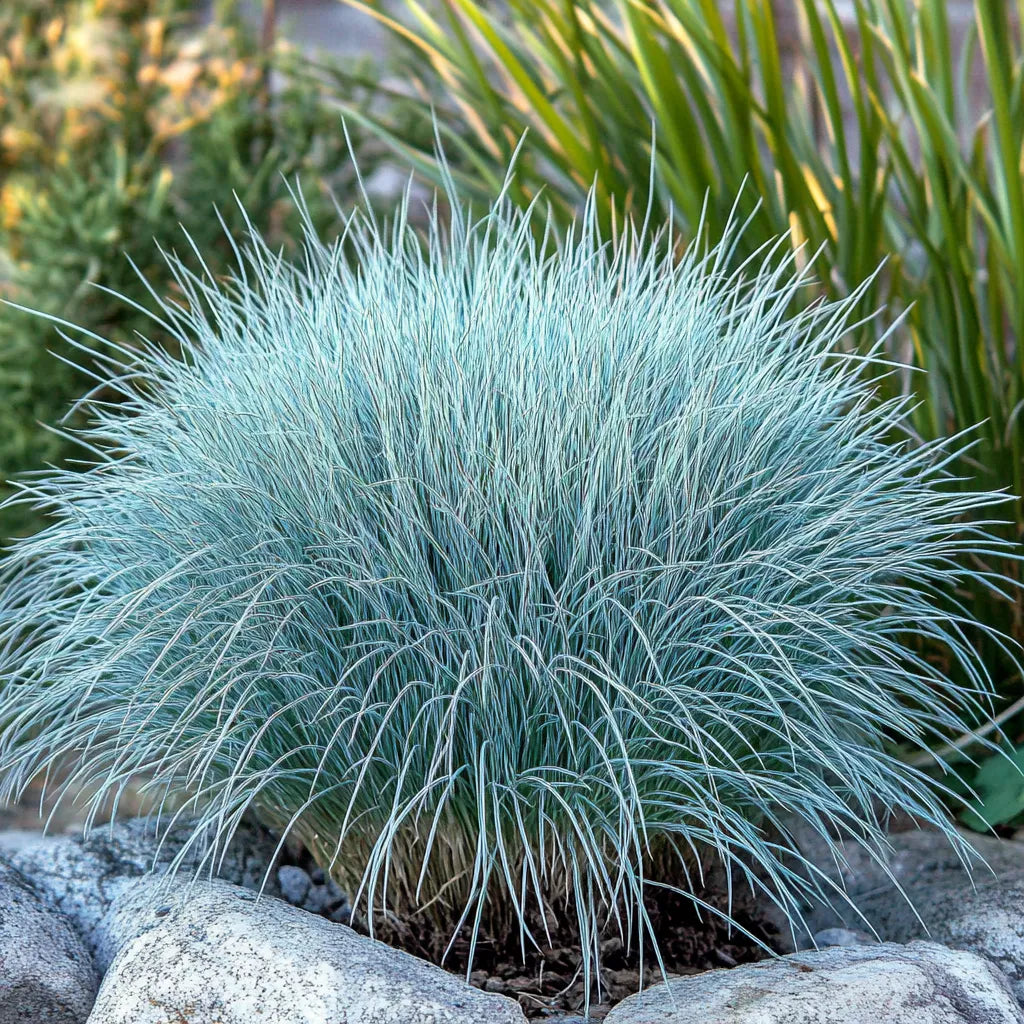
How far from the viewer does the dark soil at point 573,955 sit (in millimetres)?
1205

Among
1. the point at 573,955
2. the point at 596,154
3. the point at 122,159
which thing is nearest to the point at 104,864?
the point at 573,955

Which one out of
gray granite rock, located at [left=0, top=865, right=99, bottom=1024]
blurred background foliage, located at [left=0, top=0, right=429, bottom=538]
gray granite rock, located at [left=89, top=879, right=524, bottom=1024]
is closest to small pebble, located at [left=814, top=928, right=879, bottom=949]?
gray granite rock, located at [left=89, top=879, right=524, bottom=1024]

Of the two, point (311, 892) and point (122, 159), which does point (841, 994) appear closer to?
point (311, 892)

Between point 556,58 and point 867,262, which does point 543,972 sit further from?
point 556,58

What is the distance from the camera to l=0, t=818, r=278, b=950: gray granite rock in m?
1.36

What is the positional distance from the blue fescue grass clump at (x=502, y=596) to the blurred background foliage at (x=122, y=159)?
103cm

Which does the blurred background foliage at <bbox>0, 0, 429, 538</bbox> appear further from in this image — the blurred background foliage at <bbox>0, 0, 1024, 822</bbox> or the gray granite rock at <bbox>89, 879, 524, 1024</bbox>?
the gray granite rock at <bbox>89, 879, 524, 1024</bbox>

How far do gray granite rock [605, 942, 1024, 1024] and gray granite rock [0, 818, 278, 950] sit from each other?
1.74ft

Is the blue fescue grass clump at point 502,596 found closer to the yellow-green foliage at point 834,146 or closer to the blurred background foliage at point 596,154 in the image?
the blurred background foliage at point 596,154

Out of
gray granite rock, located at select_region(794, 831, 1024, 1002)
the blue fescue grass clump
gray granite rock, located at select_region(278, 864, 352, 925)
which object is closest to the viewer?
the blue fescue grass clump

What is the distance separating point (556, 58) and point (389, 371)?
2.77 ft

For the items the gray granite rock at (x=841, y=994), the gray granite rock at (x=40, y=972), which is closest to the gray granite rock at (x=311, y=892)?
the gray granite rock at (x=40, y=972)

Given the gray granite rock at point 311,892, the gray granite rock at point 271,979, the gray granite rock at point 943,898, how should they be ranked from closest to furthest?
the gray granite rock at point 271,979 < the gray granite rock at point 943,898 < the gray granite rock at point 311,892

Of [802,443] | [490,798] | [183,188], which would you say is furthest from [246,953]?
[183,188]
